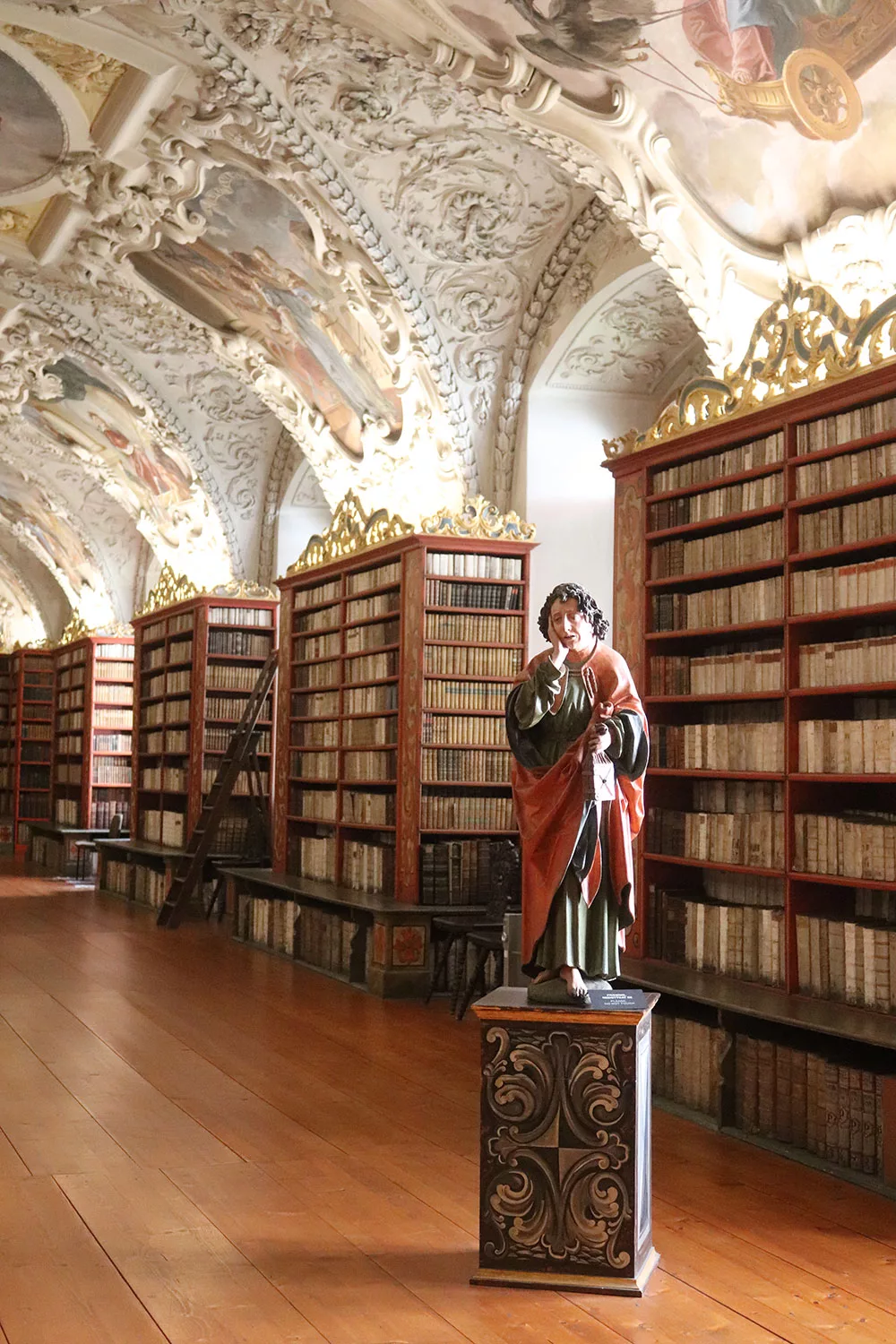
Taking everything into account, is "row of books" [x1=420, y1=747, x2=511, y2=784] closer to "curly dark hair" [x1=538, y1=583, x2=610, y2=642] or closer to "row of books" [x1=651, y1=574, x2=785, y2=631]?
"row of books" [x1=651, y1=574, x2=785, y2=631]

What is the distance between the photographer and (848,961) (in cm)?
645

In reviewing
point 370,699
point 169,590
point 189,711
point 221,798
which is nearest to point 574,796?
point 370,699

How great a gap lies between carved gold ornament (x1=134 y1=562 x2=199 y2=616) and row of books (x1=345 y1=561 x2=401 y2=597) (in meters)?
4.17

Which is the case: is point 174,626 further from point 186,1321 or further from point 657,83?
point 186,1321

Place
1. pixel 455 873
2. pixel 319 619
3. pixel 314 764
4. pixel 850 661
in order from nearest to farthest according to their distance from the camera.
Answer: pixel 850 661, pixel 455 873, pixel 314 764, pixel 319 619

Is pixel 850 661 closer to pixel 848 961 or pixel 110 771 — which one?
pixel 848 961

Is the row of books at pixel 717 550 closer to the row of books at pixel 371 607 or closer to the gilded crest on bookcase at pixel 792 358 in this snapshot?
the gilded crest on bookcase at pixel 792 358

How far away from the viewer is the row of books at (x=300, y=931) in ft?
36.7

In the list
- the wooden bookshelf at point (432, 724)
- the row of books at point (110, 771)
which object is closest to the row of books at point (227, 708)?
the wooden bookshelf at point (432, 724)

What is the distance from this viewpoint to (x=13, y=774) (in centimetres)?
2628

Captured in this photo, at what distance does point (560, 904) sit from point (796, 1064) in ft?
6.96

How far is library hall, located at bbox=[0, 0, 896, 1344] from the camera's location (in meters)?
4.77

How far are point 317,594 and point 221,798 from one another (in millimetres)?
2731

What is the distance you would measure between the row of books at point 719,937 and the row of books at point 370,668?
392cm
